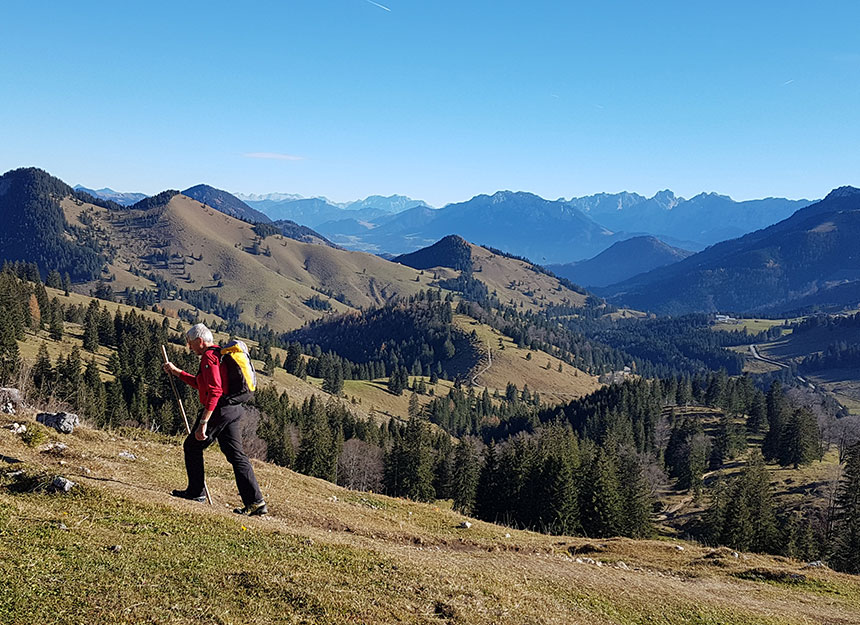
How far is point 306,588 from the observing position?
11.8 m

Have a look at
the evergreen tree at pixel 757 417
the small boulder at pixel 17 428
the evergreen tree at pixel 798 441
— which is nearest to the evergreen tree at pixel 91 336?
the small boulder at pixel 17 428

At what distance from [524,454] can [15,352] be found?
83.5 m

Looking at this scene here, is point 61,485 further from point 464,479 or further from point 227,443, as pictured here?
point 464,479

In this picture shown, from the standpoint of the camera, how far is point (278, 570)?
499 inches

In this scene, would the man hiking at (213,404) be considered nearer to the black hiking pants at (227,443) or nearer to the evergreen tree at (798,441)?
the black hiking pants at (227,443)

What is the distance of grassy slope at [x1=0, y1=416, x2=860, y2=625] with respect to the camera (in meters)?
10.7

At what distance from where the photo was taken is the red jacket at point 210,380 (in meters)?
14.9

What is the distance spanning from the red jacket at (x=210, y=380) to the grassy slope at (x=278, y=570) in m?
3.66

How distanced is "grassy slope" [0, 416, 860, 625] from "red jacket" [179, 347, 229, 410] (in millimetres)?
3658

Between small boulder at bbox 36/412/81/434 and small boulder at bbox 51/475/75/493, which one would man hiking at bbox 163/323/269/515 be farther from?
small boulder at bbox 36/412/81/434

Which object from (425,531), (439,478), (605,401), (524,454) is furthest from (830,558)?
(605,401)

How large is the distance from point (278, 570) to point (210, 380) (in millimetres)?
5260

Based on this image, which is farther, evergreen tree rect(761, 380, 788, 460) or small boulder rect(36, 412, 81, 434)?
evergreen tree rect(761, 380, 788, 460)

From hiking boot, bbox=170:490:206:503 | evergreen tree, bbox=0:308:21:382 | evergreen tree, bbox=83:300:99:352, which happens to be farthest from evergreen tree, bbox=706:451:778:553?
evergreen tree, bbox=83:300:99:352
